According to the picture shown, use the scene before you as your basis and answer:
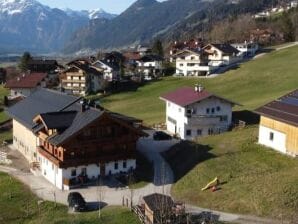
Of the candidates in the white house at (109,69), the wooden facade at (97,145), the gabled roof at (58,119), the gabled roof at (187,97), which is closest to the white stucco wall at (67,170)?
the wooden facade at (97,145)

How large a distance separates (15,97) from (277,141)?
7801 centimetres

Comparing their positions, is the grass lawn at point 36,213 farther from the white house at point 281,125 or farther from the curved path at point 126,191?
the white house at point 281,125

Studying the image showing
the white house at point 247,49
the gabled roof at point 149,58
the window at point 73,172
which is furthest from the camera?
the gabled roof at point 149,58

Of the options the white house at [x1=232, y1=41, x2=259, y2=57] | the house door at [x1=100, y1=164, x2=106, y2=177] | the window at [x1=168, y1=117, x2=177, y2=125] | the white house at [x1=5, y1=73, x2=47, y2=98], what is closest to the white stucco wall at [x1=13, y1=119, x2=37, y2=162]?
the house door at [x1=100, y1=164, x2=106, y2=177]

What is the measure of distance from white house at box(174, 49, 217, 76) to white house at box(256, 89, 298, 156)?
69467 mm

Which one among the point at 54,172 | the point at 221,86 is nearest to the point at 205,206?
the point at 54,172

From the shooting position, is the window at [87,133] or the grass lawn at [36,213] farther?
the window at [87,133]

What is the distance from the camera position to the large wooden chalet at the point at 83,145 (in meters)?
49.2

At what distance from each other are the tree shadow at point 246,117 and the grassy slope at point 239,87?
375 cm

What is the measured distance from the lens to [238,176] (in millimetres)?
45156

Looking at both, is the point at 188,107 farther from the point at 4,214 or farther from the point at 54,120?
the point at 4,214

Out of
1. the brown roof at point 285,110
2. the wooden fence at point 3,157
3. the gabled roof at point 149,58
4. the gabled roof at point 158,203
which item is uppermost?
the gabled roof at point 149,58

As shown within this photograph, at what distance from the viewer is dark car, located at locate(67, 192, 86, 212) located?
140 ft

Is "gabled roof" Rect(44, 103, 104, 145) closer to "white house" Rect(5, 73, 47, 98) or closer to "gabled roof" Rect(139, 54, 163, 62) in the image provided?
"white house" Rect(5, 73, 47, 98)
